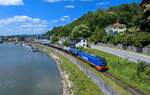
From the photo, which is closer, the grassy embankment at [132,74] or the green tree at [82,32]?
the grassy embankment at [132,74]

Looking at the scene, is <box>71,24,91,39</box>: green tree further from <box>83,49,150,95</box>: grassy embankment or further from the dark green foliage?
the dark green foliage

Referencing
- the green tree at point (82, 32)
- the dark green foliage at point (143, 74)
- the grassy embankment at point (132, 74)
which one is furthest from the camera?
the green tree at point (82, 32)

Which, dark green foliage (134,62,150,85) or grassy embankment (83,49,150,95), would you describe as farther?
dark green foliage (134,62,150,85)

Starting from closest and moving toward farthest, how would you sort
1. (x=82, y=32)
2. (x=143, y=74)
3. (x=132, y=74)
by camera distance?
(x=143, y=74) < (x=132, y=74) < (x=82, y=32)

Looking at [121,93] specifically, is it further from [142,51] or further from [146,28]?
[142,51]

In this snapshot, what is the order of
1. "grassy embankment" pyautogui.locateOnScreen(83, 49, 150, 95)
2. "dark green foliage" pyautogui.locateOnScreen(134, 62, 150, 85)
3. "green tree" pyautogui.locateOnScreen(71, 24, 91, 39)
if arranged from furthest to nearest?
"green tree" pyautogui.locateOnScreen(71, 24, 91, 39) < "dark green foliage" pyautogui.locateOnScreen(134, 62, 150, 85) < "grassy embankment" pyautogui.locateOnScreen(83, 49, 150, 95)

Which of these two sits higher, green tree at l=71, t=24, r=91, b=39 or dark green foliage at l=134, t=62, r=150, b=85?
green tree at l=71, t=24, r=91, b=39

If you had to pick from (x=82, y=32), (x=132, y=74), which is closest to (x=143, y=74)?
(x=132, y=74)

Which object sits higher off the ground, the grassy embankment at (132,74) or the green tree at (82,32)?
the green tree at (82,32)

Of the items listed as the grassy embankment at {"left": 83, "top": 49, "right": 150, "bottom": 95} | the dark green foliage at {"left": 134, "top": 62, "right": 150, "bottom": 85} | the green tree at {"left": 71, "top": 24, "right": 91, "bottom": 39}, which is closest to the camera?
the grassy embankment at {"left": 83, "top": 49, "right": 150, "bottom": 95}

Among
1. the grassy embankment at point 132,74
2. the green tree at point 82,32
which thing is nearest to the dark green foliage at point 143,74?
the grassy embankment at point 132,74

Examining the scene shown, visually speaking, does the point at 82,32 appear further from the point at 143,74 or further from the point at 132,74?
the point at 143,74

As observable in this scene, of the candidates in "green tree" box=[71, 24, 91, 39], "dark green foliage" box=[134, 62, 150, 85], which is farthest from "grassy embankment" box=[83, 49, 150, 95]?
"green tree" box=[71, 24, 91, 39]

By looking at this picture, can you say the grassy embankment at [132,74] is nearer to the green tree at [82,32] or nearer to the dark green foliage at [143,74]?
the dark green foliage at [143,74]
